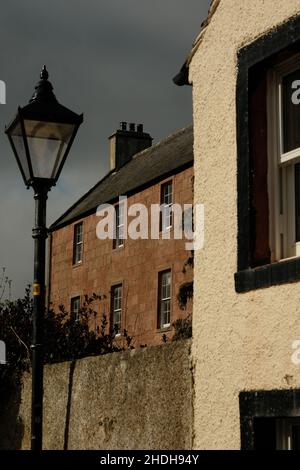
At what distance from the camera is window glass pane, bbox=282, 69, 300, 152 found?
6.87m

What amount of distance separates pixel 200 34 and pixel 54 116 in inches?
53.6

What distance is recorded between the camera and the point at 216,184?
7.39m

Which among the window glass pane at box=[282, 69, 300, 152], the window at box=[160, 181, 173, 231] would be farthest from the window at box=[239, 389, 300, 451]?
the window at box=[160, 181, 173, 231]

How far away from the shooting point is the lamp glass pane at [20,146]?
7784 millimetres

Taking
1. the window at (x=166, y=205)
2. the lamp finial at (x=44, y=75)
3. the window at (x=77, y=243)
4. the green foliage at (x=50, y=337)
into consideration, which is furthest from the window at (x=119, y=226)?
the lamp finial at (x=44, y=75)

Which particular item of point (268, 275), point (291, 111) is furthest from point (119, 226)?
point (268, 275)

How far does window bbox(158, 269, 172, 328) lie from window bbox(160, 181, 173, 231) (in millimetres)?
1653

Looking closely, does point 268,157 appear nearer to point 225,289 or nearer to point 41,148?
point 225,289

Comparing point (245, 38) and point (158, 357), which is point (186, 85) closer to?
point (245, 38)

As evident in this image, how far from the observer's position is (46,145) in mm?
7785

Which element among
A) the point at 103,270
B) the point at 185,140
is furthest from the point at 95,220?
the point at 185,140

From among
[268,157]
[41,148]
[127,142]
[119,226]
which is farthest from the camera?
[127,142]

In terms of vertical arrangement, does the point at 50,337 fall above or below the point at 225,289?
above

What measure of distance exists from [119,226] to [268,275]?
29.5m
